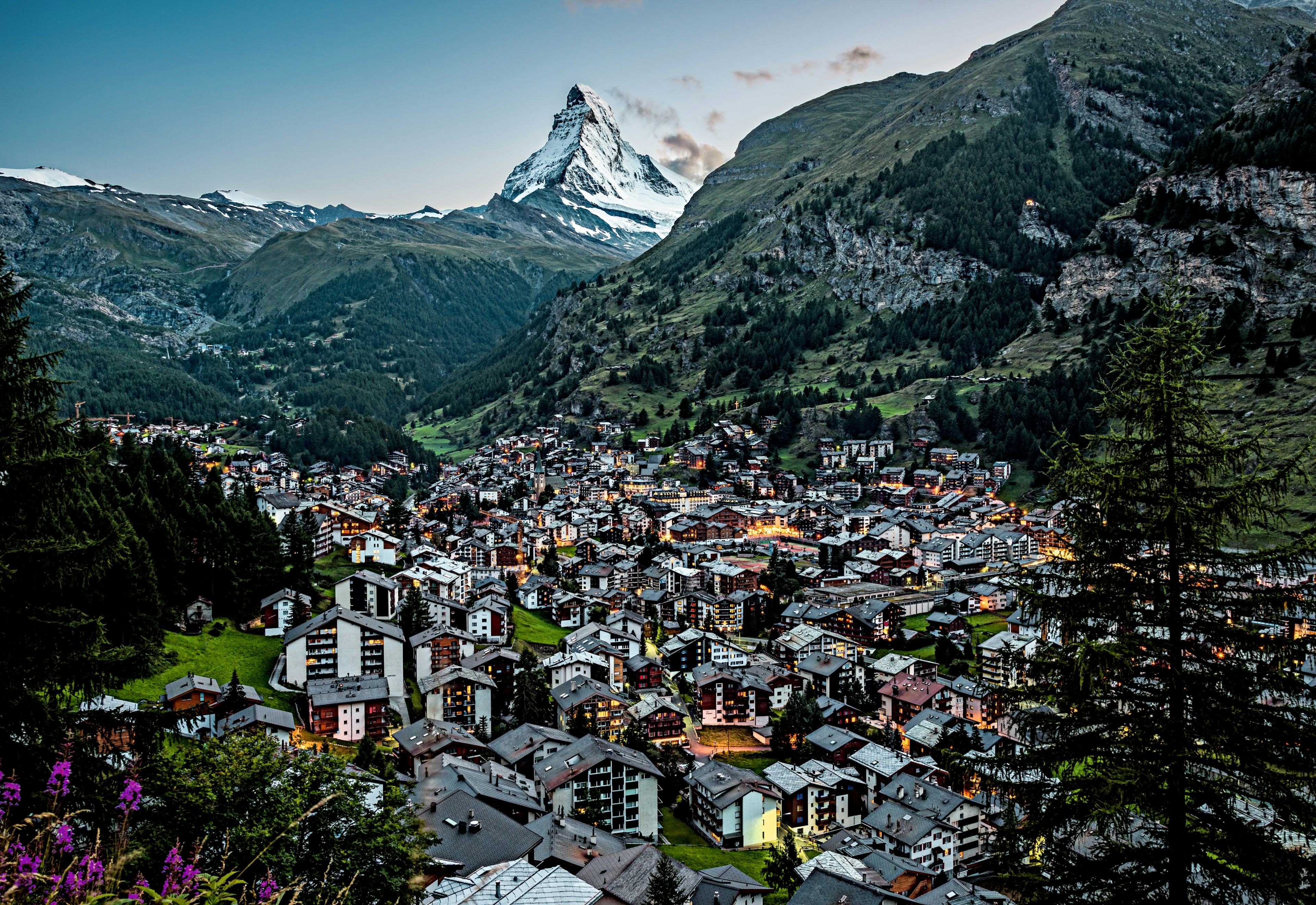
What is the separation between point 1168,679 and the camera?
8938 mm

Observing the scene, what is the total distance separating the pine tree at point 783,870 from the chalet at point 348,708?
2373 cm

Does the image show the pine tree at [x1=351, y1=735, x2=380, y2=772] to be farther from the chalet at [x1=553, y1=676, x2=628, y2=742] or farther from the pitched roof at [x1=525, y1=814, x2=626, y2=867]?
the chalet at [x1=553, y1=676, x2=628, y2=742]

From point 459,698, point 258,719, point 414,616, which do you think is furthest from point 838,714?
point 258,719

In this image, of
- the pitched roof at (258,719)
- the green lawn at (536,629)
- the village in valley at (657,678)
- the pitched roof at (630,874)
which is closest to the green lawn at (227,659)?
the village in valley at (657,678)

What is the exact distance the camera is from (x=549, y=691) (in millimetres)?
59781

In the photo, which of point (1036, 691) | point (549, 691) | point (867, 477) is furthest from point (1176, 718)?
point (867, 477)

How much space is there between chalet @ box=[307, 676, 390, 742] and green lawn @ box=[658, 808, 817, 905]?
62.0ft

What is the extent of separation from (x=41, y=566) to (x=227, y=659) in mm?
46037

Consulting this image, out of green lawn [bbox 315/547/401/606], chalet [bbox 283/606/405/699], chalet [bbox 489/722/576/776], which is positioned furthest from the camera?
green lawn [bbox 315/547/401/606]

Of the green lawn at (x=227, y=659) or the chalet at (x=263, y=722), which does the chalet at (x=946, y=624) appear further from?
the green lawn at (x=227, y=659)

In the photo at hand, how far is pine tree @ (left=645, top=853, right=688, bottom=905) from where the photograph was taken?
29906 millimetres

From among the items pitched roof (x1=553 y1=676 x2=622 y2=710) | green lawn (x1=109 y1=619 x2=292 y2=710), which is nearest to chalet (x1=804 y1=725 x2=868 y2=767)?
pitched roof (x1=553 y1=676 x2=622 y2=710)

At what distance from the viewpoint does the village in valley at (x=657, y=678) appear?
36.9 metres

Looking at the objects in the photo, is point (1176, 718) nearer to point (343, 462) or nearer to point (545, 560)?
point (545, 560)
